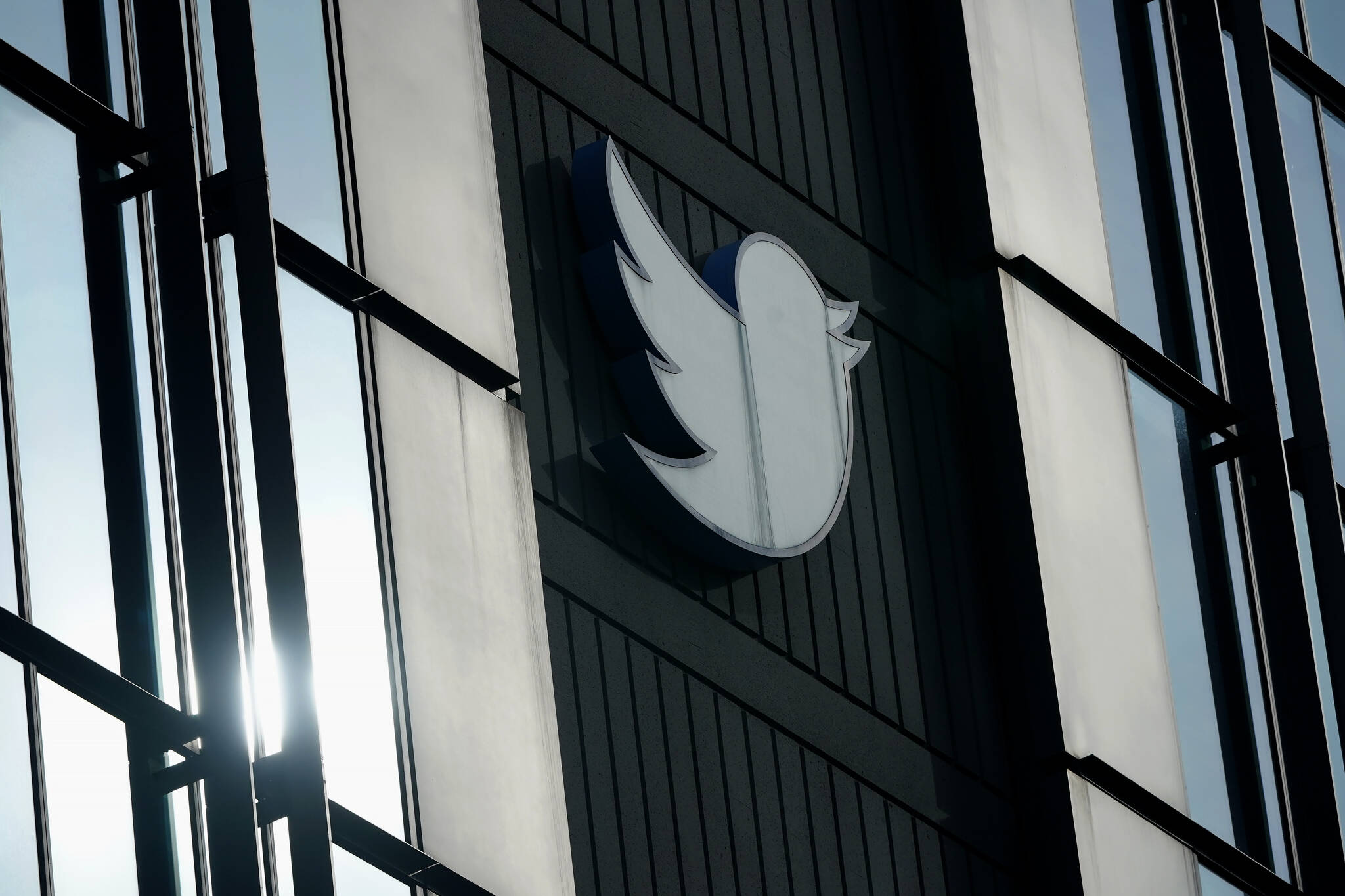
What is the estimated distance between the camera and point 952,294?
25.6 feet

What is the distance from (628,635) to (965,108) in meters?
3.41

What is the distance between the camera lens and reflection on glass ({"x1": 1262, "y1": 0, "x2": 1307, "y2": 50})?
33.1ft

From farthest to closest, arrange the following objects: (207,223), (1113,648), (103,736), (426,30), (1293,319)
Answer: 1. (1293,319)
2. (1113,648)
3. (426,30)
4. (207,223)
5. (103,736)

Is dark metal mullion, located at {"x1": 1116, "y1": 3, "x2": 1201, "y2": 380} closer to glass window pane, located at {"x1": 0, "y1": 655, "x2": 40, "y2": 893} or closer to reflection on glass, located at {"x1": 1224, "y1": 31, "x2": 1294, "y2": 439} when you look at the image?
reflection on glass, located at {"x1": 1224, "y1": 31, "x2": 1294, "y2": 439}

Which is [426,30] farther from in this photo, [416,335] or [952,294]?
[952,294]

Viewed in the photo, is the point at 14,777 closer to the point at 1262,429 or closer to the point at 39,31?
the point at 39,31

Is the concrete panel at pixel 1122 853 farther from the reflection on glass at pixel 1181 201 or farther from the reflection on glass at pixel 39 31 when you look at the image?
the reflection on glass at pixel 39 31

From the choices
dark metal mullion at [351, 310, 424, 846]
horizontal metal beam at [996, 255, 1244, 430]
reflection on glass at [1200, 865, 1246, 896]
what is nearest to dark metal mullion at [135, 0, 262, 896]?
dark metal mullion at [351, 310, 424, 846]

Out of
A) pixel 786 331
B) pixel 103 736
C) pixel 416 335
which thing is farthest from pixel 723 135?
pixel 103 736

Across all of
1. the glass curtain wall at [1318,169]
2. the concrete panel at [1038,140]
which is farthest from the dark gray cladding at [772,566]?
the glass curtain wall at [1318,169]

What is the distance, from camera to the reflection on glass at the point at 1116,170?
8.48 meters

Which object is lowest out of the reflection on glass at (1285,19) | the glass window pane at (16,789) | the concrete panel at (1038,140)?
the glass window pane at (16,789)

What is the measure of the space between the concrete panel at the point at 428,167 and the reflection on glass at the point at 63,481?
1054mm

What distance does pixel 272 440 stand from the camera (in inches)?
187
